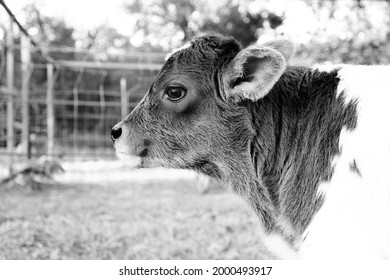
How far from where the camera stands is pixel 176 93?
233cm

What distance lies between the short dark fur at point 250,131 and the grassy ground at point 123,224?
34 cm

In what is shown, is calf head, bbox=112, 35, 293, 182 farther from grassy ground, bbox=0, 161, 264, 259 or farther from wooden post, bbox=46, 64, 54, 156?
wooden post, bbox=46, 64, 54, 156

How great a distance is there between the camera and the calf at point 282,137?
1.68m

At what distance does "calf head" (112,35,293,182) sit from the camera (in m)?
2.19

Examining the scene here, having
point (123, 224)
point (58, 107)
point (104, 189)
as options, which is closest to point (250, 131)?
point (123, 224)

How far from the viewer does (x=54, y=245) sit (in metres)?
4.05

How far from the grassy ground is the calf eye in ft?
2.36

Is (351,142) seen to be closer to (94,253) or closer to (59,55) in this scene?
(94,253)

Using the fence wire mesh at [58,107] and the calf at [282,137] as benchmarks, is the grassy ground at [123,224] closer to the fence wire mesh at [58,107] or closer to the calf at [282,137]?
the calf at [282,137]

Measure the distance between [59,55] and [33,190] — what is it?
12.5 metres

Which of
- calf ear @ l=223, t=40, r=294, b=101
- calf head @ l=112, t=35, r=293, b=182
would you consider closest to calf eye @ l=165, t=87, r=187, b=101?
calf head @ l=112, t=35, r=293, b=182

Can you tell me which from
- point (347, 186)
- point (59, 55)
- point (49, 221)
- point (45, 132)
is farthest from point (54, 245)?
point (59, 55)

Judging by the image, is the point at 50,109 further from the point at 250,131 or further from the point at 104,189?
the point at 250,131

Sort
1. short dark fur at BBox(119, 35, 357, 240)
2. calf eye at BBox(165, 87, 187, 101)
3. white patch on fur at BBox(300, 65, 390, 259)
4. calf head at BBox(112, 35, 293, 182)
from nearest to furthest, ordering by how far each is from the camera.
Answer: white patch on fur at BBox(300, 65, 390, 259) → short dark fur at BBox(119, 35, 357, 240) → calf head at BBox(112, 35, 293, 182) → calf eye at BBox(165, 87, 187, 101)
